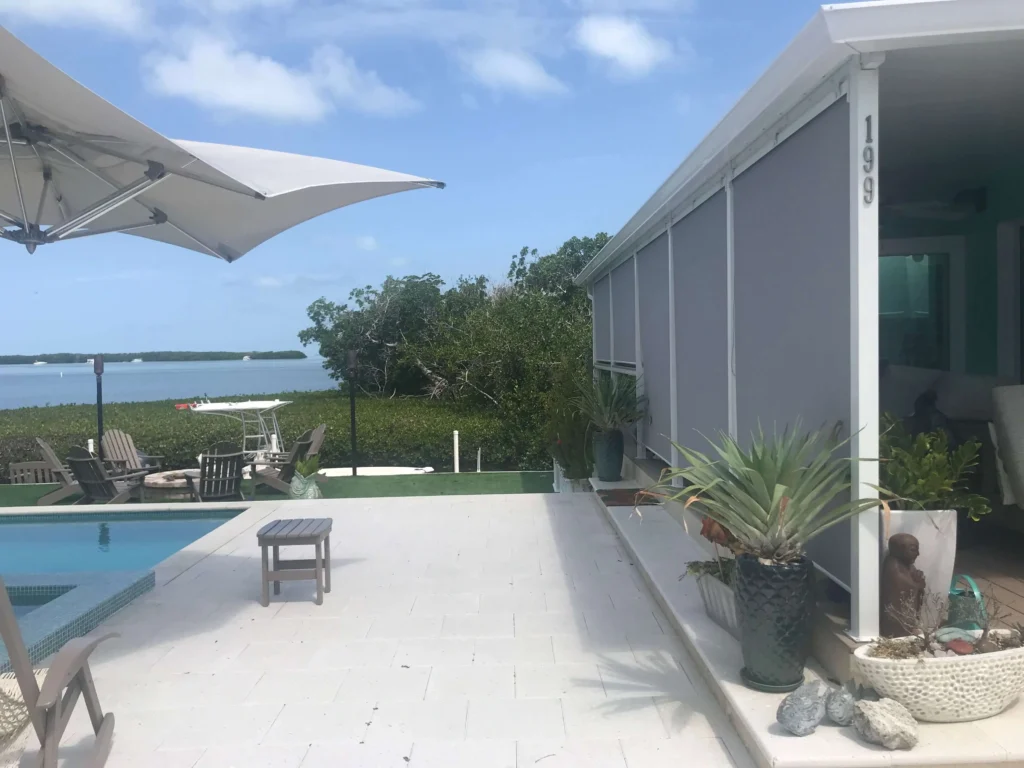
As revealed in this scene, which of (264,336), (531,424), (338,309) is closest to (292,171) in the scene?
(531,424)

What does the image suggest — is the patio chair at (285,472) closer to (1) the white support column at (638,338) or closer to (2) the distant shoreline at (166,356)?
(1) the white support column at (638,338)

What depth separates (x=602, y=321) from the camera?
1123 cm

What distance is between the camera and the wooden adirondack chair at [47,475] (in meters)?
9.96

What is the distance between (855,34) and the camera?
2.85m

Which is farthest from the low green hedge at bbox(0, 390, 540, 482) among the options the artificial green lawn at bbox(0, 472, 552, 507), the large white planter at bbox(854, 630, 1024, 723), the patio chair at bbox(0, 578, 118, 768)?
the large white planter at bbox(854, 630, 1024, 723)

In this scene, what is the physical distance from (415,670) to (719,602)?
5.08 ft

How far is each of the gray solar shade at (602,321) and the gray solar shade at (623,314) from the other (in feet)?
1.60

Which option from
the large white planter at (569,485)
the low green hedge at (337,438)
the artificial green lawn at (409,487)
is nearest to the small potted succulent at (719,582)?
the large white planter at (569,485)

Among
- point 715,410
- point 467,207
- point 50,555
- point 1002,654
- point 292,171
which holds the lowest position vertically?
point 50,555

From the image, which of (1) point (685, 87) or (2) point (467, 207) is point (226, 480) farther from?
(2) point (467, 207)

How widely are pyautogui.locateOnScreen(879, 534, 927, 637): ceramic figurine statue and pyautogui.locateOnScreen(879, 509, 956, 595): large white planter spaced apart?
4 centimetres

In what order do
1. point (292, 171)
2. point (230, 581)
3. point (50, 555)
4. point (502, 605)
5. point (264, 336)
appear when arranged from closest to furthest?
point (292, 171)
point (502, 605)
point (230, 581)
point (50, 555)
point (264, 336)

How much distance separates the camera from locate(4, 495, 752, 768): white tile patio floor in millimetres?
3152

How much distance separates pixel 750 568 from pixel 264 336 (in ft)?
70.1
